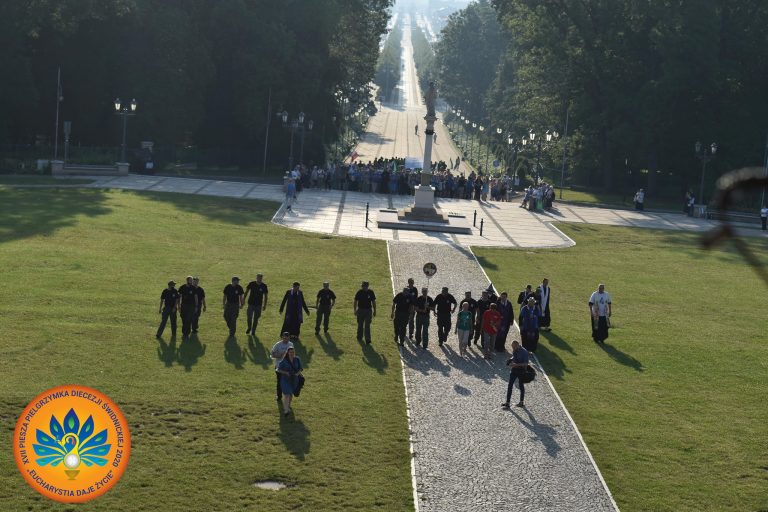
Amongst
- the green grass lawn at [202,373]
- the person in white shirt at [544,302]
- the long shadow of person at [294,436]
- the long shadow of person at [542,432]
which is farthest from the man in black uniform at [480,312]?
the long shadow of person at [294,436]

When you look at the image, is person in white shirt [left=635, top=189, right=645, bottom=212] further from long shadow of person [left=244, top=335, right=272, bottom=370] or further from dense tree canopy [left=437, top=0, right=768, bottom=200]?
long shadow of person [left=244, top=335, right=272, bottom=370]

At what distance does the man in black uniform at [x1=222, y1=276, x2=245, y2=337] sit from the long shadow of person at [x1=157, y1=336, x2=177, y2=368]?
127 cm

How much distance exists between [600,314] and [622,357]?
129 cm

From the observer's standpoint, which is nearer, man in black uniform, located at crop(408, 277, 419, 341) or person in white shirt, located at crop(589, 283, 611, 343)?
man in black uniform, located at crop(408, 277, 419, 341)

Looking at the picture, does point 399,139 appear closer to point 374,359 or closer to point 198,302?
point 198,302

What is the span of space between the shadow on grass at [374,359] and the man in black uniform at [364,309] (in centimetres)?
41

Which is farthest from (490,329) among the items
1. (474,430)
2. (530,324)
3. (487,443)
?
(487,443)

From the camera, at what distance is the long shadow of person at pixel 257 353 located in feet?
66.8

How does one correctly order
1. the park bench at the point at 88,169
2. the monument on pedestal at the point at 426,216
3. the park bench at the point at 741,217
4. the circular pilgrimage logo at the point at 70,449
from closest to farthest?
the circular pilgrimage logo at the point at 70,449
the monument on pedestal at the point at 426,216
the park bench at the point at 88,169
the park bench at the point at 741,217

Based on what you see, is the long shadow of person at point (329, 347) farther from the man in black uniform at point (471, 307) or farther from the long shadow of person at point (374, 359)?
the man in black uniform at point (471, 307)

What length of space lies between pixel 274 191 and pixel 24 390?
38.4 meters

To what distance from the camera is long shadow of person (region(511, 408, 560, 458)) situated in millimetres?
16266

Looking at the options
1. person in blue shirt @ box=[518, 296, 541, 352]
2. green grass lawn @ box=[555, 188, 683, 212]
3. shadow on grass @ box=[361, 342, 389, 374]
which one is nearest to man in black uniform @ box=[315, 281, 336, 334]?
shadow on grass @ box=[361, 342, 389, 374]

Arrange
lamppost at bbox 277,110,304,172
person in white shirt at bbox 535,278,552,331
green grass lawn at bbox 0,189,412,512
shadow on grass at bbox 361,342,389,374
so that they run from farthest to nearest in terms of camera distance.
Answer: lamppost at bbox 277,110,304,172 < person in white shirt at bbox 535,278,552,331 < shadow on grass at bbox 361,342,389,374 < green grass lawn at bbox 0,189,412,512
